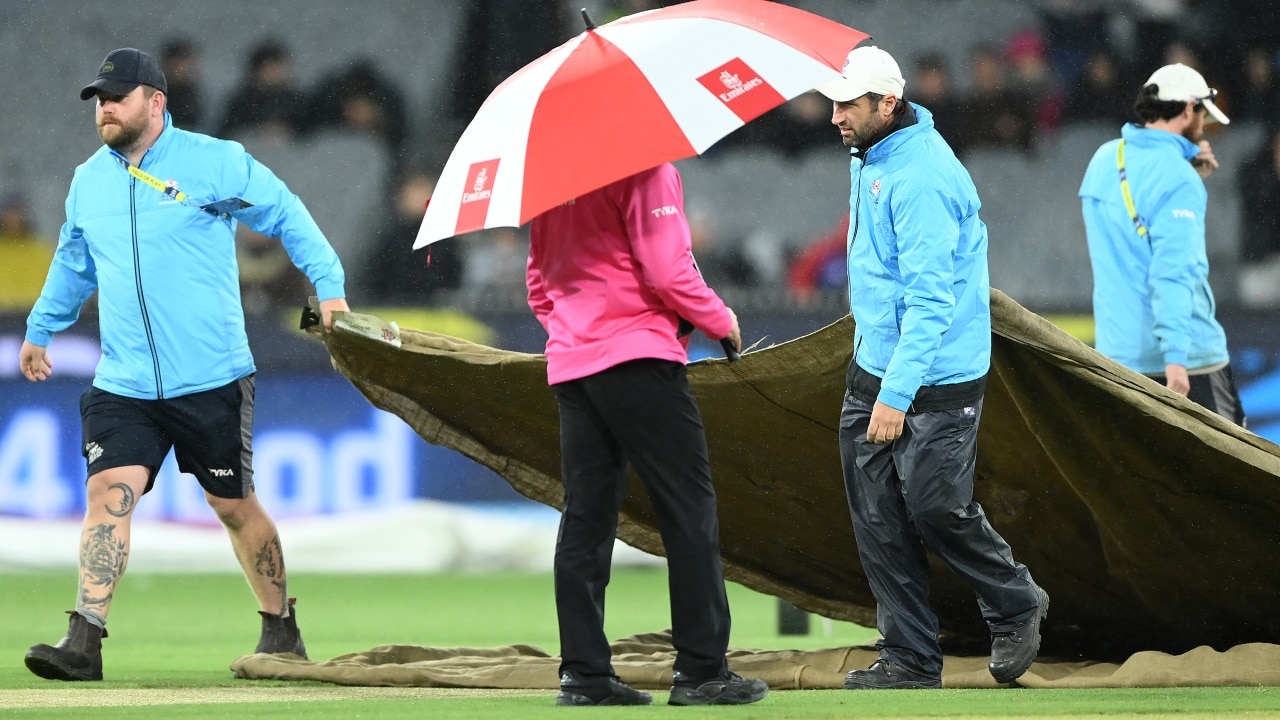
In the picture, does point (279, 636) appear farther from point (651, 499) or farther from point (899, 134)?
point (899, 134)

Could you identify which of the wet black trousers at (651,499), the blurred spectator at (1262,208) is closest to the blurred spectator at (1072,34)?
the blurred spectator at (1262,208)

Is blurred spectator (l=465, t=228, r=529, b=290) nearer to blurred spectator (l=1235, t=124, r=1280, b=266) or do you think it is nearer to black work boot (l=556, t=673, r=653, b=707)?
blurred spectator (l=1235, t=124, r=1280, b=266)

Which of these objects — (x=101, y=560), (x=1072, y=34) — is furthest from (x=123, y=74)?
(x=1072, y=34)

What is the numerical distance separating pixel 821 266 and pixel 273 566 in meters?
7.98

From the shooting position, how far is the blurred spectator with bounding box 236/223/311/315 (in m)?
13.3

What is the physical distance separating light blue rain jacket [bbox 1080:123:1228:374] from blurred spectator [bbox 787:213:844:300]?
242 inches

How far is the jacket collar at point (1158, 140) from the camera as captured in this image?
23.2 feet

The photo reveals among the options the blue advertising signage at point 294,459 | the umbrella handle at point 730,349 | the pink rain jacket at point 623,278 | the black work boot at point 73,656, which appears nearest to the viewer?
the pink rain jacket at point 623,278

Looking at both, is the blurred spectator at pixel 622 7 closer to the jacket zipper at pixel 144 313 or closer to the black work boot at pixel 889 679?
the jacket zipper at pixel 144 313

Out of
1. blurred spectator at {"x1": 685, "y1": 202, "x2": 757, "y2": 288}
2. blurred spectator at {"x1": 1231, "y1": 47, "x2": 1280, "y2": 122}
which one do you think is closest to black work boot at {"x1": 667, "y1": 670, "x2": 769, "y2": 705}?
blurred spectator at {"x1": 685, "y1": 202, "x2": 757, "y2": 288}

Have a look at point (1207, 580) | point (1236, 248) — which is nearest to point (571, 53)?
point (1207, 580)

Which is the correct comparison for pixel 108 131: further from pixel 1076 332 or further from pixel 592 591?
pixel 1076 332

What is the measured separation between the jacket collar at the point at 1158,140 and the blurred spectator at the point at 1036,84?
7.49m

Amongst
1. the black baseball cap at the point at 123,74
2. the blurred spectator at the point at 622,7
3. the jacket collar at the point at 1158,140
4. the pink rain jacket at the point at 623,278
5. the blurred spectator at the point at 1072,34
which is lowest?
the pink rain jacket at the point at 623,278
